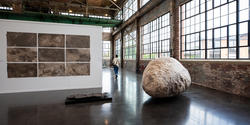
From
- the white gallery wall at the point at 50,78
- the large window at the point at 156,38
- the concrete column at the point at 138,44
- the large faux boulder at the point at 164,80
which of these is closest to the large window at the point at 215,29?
the large window at the point at 156,38

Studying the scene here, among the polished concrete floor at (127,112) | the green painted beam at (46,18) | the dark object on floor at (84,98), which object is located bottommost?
the polished concrete floor at (127,112)

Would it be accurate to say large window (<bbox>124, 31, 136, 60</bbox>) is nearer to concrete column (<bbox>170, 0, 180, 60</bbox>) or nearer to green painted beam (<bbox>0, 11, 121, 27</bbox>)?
green painted beam (<bbox>0, 11, 121, 27</bbox>)

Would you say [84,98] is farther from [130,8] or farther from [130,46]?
[130,8]

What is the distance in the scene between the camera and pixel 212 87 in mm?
6113

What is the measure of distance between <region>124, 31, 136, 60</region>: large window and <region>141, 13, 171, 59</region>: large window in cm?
157

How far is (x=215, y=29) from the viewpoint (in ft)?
19.9

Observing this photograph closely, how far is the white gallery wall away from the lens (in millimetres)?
5215

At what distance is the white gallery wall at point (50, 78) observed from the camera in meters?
5.21

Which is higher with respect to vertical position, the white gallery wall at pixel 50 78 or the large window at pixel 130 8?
the large window at pixel 130 8

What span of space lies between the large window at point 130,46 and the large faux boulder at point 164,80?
9.84m

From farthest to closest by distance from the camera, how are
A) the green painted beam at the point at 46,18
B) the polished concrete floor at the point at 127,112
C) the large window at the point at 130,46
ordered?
the large window at the point at 130,46 → the green painted beam at the point at 46,18 → the polished concrete floor at the point at 127,112

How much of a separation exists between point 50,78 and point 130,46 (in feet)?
35.8

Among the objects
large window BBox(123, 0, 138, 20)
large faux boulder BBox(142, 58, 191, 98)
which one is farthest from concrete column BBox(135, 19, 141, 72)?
large faux boulder BBox(142, 58, 191, 98)

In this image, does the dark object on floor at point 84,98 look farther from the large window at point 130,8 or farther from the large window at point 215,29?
the large window at point 130,8
